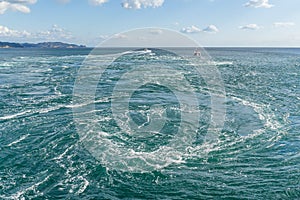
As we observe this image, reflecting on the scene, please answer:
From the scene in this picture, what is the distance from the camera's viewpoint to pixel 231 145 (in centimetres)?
2045

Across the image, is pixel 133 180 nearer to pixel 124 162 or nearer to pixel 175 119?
pixel 124 162

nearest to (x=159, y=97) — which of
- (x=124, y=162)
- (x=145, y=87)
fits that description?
(x=145, y=87)

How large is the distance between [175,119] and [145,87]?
51.6ft

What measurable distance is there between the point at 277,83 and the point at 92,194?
132 feet

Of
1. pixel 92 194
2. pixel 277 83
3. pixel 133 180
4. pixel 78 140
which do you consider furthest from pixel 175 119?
pixel 277 83

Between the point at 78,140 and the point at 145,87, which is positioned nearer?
the point at 78,140

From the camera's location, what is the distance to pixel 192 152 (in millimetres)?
19484

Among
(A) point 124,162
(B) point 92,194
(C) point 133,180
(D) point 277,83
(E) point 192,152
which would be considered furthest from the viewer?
(D) point 277,83

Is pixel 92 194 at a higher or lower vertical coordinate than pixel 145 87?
lower

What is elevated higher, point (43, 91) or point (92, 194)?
point (43, 91)

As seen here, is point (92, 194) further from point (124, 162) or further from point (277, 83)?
point (277, 83)

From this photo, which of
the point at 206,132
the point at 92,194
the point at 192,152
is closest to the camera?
the point at 92,194

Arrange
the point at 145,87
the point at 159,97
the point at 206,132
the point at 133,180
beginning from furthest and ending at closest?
the point at 145,87 → the point at 159,97 → the point at 206,132 → the point at 133,180

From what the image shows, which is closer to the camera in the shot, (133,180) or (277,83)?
(133,180)
